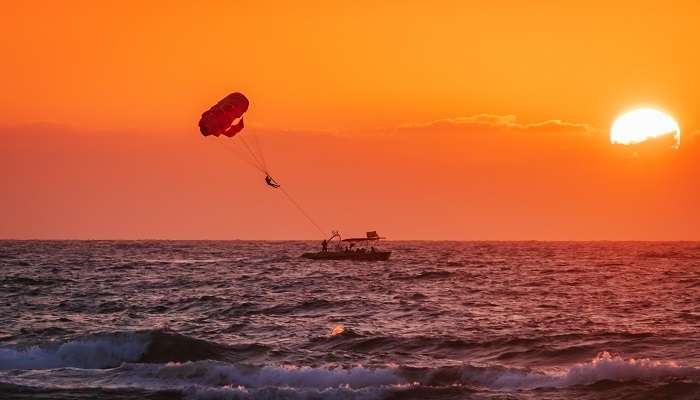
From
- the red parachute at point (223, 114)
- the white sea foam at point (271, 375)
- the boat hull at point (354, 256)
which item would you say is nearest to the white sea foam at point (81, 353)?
the white sea foam at point (271, 375)

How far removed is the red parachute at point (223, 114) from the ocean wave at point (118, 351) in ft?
41.5

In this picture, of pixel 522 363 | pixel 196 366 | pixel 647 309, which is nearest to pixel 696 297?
pixel 647 309

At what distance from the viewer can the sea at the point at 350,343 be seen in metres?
24.3

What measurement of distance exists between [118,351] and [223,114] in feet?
49.2

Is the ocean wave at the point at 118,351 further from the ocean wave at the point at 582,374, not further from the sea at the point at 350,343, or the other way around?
the ocean wave at the point at 582,374

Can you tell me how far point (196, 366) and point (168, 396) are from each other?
2909mm

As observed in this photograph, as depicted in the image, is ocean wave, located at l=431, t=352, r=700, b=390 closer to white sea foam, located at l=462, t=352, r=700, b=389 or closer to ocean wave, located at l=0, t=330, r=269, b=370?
white sea foam, located at l=462, t=352, r=700, b=389

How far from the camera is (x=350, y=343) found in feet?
105

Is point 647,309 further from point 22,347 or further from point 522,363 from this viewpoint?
point 22,347

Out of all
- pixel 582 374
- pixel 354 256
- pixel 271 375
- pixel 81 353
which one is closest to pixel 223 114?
pixel 81 353

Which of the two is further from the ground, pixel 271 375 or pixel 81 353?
pixel 81 353

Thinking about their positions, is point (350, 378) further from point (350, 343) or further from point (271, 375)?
point (350, 343)

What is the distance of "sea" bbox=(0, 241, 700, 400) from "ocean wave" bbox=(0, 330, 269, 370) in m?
0.07

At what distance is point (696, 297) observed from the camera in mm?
48094
